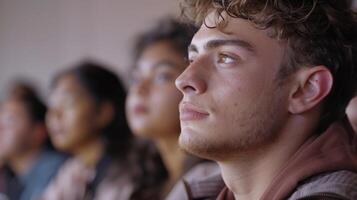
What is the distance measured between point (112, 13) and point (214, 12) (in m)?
1.57

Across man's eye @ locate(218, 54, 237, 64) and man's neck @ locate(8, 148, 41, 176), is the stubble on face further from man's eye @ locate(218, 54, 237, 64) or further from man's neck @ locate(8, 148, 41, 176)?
man's neck @ locate(8, 148, 41, 176)

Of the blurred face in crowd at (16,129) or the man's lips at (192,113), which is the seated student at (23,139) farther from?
the man's lips at (192,113)

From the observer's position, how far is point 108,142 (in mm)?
1799

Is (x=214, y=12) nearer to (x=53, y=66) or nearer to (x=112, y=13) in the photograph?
(x=112, y=13)

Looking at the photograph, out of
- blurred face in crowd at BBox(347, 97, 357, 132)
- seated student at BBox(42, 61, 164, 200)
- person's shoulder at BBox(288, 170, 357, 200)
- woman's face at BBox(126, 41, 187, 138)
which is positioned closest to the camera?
person's shoulder at BBox(288, 170, 357, 200)

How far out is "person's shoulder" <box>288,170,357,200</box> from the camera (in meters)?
0.75

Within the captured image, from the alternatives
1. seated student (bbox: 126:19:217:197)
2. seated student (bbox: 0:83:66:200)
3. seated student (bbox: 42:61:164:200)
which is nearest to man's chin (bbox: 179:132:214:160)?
seated student (bbox: 126:19:217:197)

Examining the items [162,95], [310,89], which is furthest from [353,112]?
[162,95]

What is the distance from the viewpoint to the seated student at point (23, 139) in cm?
214

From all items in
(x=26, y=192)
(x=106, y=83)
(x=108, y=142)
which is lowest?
(x=26, y=192)

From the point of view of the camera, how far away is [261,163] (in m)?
0.89

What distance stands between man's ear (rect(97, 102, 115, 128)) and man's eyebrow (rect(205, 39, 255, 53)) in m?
0.94

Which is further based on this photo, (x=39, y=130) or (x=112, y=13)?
(x=112, y=13)

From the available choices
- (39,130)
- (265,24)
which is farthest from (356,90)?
(39,130)
